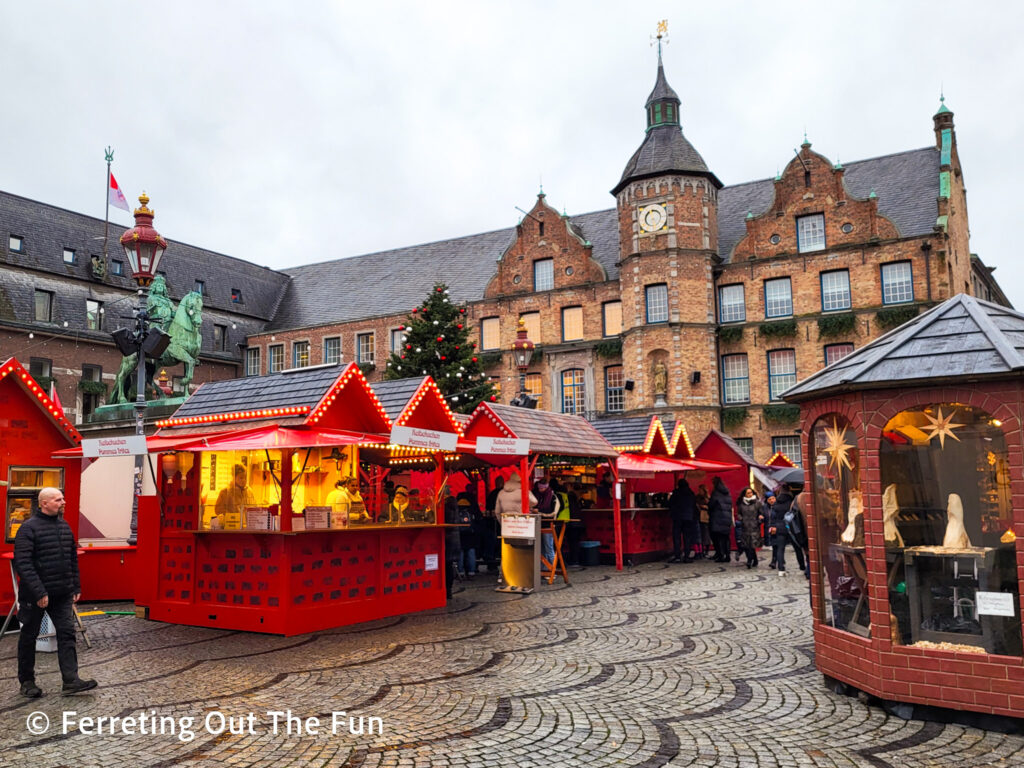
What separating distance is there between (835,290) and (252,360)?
33.0 metres

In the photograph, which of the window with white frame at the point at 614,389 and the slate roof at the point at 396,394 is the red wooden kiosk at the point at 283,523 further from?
the window with white frame at the point at 614,389

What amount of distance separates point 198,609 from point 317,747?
20.0 ft

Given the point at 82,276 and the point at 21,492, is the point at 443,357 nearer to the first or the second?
the point at 21,492

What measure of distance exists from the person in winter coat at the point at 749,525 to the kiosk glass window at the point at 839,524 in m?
11.0

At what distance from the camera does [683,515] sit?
66.7ft

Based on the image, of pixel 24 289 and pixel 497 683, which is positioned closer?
pixel 497 683

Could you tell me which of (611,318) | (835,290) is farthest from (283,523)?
(611,318)

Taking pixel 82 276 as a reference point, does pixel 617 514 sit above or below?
below

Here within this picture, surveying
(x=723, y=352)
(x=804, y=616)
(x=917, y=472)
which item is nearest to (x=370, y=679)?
(x=917, y=472)

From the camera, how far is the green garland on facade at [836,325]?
34.1 metres

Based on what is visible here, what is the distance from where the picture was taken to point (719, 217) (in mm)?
40438

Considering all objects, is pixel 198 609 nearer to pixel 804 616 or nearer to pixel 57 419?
pixel 57 419

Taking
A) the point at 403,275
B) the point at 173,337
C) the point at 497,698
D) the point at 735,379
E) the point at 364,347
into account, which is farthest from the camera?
the point at 403,275

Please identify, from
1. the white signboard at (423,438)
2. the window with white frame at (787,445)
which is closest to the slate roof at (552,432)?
the white signboard at (423,438)
